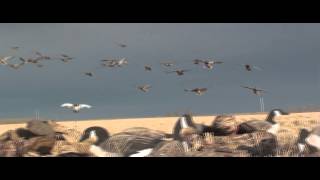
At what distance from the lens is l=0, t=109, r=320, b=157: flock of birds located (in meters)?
11.0

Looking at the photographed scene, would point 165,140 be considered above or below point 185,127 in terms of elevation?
below

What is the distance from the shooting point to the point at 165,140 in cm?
1120

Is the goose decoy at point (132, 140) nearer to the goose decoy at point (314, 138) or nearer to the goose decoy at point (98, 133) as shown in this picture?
the goose decoy at point (98, 133)

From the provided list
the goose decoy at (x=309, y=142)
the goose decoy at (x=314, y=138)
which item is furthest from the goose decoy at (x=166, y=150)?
the goose decoy at (x=314, y=138)

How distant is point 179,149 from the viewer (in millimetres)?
10938

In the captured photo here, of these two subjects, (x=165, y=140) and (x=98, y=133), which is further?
(x=98, y=133)

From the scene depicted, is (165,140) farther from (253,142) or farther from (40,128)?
(40,128)

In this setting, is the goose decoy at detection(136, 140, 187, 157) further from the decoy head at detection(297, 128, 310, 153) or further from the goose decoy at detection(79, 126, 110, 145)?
the decoy head at detection(297, 128, 310, 153)

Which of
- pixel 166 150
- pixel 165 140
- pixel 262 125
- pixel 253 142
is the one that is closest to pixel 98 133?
pixel 165 140

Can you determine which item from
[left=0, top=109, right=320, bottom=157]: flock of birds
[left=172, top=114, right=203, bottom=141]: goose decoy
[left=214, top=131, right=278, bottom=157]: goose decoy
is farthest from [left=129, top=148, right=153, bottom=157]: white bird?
[left=214, top=131, right=278, bottom=157]: goose decoy

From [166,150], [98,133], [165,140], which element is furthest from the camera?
[98,133]

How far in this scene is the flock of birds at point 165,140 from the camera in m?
11.0

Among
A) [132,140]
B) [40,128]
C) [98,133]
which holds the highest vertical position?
[40,128]

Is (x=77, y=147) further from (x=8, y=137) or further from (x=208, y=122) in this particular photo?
(x=208, y=122)
